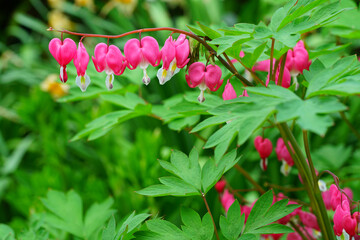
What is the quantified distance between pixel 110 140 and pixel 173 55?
148 centimetres

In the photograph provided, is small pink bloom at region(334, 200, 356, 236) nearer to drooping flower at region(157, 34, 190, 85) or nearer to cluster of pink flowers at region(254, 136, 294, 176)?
cluster of pink flowers at region(254, 136, 294, 176)

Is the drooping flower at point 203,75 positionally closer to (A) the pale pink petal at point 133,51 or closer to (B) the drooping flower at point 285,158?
A: (A) the pale pink petal at point 133,51

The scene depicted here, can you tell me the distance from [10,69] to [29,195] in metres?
2.07

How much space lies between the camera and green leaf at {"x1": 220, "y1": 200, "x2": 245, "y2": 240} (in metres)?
0.78

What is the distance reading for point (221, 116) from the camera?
722 millimetres

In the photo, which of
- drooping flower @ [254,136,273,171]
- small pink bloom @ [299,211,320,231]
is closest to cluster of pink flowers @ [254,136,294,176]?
drooping flower @ [254,136,273,171]

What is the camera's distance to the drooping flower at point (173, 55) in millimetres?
818

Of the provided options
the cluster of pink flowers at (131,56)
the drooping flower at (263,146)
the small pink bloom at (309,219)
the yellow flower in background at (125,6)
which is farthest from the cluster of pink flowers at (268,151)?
the yellow flower in background at (125,6)

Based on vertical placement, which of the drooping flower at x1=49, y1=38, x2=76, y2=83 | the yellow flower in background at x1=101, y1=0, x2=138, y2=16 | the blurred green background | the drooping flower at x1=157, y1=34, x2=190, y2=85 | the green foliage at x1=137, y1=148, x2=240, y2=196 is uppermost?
the drooping flower at x1=49, y1=38, x2=76, y2=83

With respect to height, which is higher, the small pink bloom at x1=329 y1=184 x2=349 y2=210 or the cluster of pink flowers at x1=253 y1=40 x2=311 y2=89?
the cluster of pink flowers at x1=253 y1=40 x2=311 y2=89

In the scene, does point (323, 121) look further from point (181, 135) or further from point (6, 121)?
point (6, 121)

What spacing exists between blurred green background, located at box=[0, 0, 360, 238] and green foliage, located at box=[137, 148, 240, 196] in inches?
7.8

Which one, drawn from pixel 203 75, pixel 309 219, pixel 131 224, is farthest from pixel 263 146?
pixel 131 224

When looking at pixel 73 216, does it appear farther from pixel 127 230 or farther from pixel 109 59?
pixel 109 59
